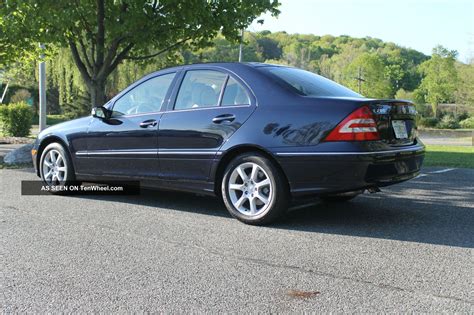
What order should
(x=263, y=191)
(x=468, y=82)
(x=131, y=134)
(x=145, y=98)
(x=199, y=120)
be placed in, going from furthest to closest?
(x=468, y=82), (x=145, y=98), (x=131, y=134), (x=199, y=120), (x=263, y=191)

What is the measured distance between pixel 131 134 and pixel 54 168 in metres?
1.64

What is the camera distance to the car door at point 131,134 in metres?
5.75

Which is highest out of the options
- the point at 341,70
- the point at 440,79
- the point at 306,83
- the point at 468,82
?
the point at 341,70

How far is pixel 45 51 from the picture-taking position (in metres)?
14.6

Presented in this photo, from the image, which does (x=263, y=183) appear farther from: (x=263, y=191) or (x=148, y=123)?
(x=148, y=123)

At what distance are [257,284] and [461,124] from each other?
74.3 metres

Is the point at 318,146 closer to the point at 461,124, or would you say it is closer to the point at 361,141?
the point at 361,141

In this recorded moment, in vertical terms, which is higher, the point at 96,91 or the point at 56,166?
the point at 96,91

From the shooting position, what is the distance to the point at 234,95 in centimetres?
520

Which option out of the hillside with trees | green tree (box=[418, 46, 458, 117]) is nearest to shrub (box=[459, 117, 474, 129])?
the hillside with trees

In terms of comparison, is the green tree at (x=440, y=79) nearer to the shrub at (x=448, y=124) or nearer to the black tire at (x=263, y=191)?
the shrub at (x=448, y=124)

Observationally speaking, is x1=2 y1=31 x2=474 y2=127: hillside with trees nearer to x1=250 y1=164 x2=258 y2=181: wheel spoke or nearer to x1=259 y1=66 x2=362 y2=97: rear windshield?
x1=259 y1=66 x2=362 y2=97: rear windshield

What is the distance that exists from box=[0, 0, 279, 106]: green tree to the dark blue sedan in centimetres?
440

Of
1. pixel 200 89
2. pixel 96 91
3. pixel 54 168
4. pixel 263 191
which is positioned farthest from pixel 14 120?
pixel 263 191
